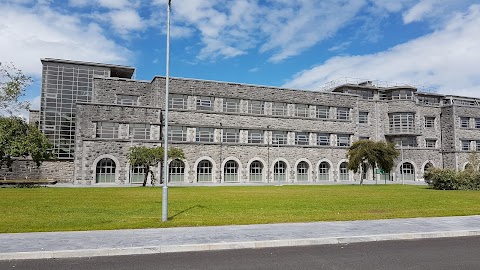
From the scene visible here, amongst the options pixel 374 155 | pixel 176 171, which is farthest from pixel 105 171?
pixel 374 155

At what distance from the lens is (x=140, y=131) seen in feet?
138

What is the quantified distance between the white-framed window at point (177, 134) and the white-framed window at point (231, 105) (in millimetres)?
6257

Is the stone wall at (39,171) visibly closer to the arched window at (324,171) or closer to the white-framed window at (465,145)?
the arched window at (324,171)

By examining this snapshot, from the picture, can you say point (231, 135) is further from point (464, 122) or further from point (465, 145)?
point (464, 122)

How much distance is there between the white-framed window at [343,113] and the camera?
178 feet

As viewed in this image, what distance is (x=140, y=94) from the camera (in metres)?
47.2

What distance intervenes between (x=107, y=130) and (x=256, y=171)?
62.7 ft

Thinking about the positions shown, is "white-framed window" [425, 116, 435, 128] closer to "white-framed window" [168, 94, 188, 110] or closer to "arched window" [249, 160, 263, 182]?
"arched window" [249, 160, 263, 182]

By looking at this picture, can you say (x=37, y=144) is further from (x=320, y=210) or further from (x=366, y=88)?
(x=366, y=88)

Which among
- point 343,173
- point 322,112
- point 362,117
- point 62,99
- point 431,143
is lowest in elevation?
point 343,173

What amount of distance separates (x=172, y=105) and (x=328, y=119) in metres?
22.2

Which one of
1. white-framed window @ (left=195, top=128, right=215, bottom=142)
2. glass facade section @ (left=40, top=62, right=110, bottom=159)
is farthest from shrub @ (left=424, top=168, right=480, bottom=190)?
glass facade section @ (left=40, top=62, right=110, bottom=159)

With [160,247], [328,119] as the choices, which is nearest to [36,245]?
[160,247]

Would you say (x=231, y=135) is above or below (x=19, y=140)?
above
